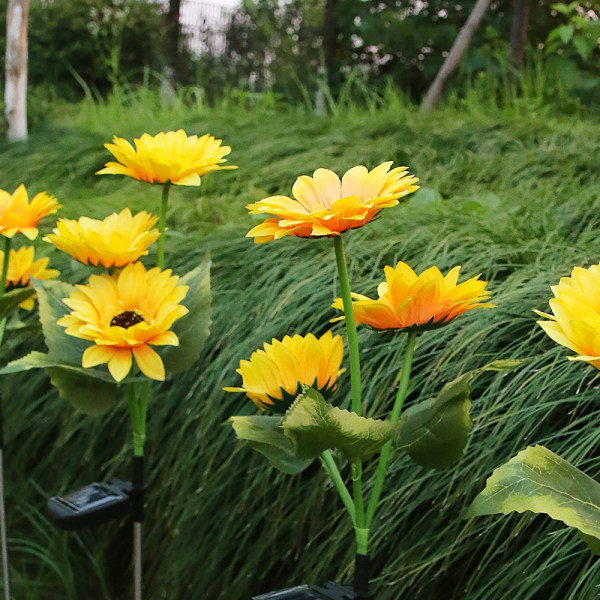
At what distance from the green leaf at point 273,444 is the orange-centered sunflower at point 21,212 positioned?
1.42 feet

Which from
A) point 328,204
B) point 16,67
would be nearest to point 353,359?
point 328,204

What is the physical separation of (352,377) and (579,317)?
0.63ft

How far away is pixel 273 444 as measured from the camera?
0.69 meters

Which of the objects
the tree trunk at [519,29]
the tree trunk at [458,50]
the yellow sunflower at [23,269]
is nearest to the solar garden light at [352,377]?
the yellow sunflower at [23,269]

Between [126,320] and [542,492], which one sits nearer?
[542,492]

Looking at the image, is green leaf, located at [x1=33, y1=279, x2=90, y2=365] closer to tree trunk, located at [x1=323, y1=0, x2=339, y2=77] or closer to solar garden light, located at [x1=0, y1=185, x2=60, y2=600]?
solar garden light, located at [x1=0, y1=185, x2=60, y2=600]

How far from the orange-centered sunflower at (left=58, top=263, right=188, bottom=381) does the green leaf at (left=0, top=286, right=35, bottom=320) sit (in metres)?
0.13

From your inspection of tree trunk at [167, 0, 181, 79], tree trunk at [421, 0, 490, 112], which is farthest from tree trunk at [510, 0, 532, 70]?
tree trunk at [167, 0, 181, 79]

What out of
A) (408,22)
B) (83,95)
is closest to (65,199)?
(408,22)

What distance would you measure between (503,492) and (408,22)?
4722 mm

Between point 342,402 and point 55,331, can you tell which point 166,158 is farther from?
point 342,402

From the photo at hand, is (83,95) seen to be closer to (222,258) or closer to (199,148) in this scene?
(222,258)

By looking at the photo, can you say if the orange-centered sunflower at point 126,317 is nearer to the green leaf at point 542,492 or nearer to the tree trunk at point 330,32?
the green leaf at point 542,492

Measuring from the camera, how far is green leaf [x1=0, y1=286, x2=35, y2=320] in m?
0.95
